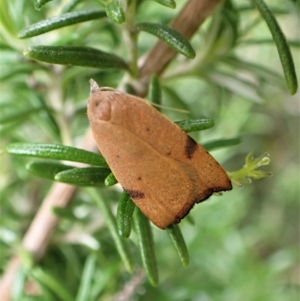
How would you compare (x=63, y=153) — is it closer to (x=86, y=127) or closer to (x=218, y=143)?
(x=218, y=143)

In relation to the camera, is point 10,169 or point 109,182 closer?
point 109,182

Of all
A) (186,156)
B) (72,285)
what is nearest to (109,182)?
(186,156)

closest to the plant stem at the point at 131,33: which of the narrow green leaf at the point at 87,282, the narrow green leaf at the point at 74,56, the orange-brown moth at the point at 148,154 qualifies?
the narrow green leaf at the point at 74,56

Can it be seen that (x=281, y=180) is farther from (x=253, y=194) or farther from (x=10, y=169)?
(x=10, y=169)

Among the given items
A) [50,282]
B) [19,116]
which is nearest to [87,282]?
[50,282]

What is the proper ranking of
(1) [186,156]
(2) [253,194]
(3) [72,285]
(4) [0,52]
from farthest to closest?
(2) [253,194]
(3) [72,285]
(4) [0,52]
(1) [186,156]

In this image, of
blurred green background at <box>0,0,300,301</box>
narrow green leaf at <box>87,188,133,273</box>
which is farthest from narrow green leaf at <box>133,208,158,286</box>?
blurred green background at <box>0,0,300,301</box>
